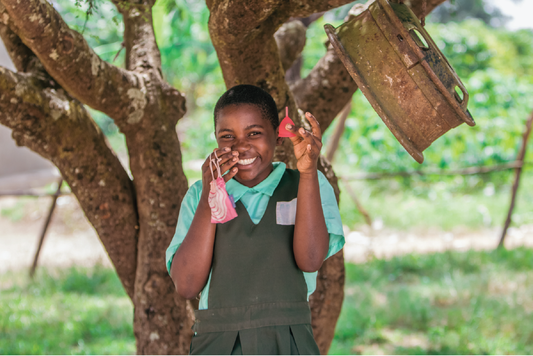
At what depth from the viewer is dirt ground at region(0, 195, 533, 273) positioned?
570 centimetres

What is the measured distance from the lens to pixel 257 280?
1380 mm

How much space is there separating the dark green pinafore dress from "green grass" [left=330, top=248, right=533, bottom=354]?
7.04 ft

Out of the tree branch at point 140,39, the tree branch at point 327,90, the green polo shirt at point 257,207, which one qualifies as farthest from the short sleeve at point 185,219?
the tree branch at point 327,90

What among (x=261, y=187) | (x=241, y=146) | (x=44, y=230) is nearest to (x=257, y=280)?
(x=261, y=187)

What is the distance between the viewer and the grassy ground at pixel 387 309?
10.8 feet

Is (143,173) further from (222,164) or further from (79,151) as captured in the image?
(222,164)

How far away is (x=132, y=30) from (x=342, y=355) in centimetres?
240

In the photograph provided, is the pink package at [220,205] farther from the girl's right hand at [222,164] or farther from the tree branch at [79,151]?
the tree branch at [79,151]

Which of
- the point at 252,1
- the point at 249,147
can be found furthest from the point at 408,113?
the point at 252,1

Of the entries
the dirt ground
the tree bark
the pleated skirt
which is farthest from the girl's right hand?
the dirt ground

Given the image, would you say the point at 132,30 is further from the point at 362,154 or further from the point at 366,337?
the point at 362,154

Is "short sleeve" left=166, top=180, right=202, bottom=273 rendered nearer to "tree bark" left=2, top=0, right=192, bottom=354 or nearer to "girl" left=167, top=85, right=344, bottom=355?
"girl" left=167, top=85, right=344, bottom=355

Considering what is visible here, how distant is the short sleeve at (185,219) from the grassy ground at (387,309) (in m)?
2.07

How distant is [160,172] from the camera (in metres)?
2.16
